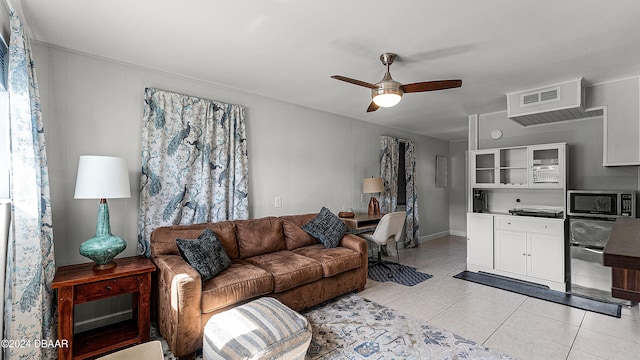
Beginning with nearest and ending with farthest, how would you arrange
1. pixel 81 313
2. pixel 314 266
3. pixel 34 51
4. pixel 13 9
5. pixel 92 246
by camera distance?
pixel 13 9 < pixel 92 246 < pixel 34 51 < pixel 81 313 < pixel 314 266

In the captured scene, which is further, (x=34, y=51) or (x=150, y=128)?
(x=150, y=128)

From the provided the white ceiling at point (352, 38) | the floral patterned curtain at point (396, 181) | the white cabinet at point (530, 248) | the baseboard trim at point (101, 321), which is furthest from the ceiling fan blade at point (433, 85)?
the baseboard trim at point (101, 321)

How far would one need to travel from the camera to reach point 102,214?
7.88 feet

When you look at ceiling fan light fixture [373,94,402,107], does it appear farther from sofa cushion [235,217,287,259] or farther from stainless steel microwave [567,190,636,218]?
stainless steel microwave [567,190,636,218]

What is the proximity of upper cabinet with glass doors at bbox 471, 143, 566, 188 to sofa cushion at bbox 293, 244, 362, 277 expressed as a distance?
7.92 feet

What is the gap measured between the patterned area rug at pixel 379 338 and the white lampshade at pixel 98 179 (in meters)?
1.99

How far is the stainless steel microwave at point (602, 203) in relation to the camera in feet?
10.5

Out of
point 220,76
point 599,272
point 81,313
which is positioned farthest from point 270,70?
point 599,272

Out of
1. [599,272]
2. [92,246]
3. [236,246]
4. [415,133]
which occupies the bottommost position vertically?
[599,272]

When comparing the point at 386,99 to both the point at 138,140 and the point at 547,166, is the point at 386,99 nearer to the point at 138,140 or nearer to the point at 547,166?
the point at 138,140

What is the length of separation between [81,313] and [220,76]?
2.58 meters

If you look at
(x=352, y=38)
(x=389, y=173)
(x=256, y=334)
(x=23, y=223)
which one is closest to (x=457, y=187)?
(x=389, y=173)

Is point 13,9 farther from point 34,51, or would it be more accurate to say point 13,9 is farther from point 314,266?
point 314,266

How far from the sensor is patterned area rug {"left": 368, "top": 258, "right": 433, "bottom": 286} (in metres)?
3.97
